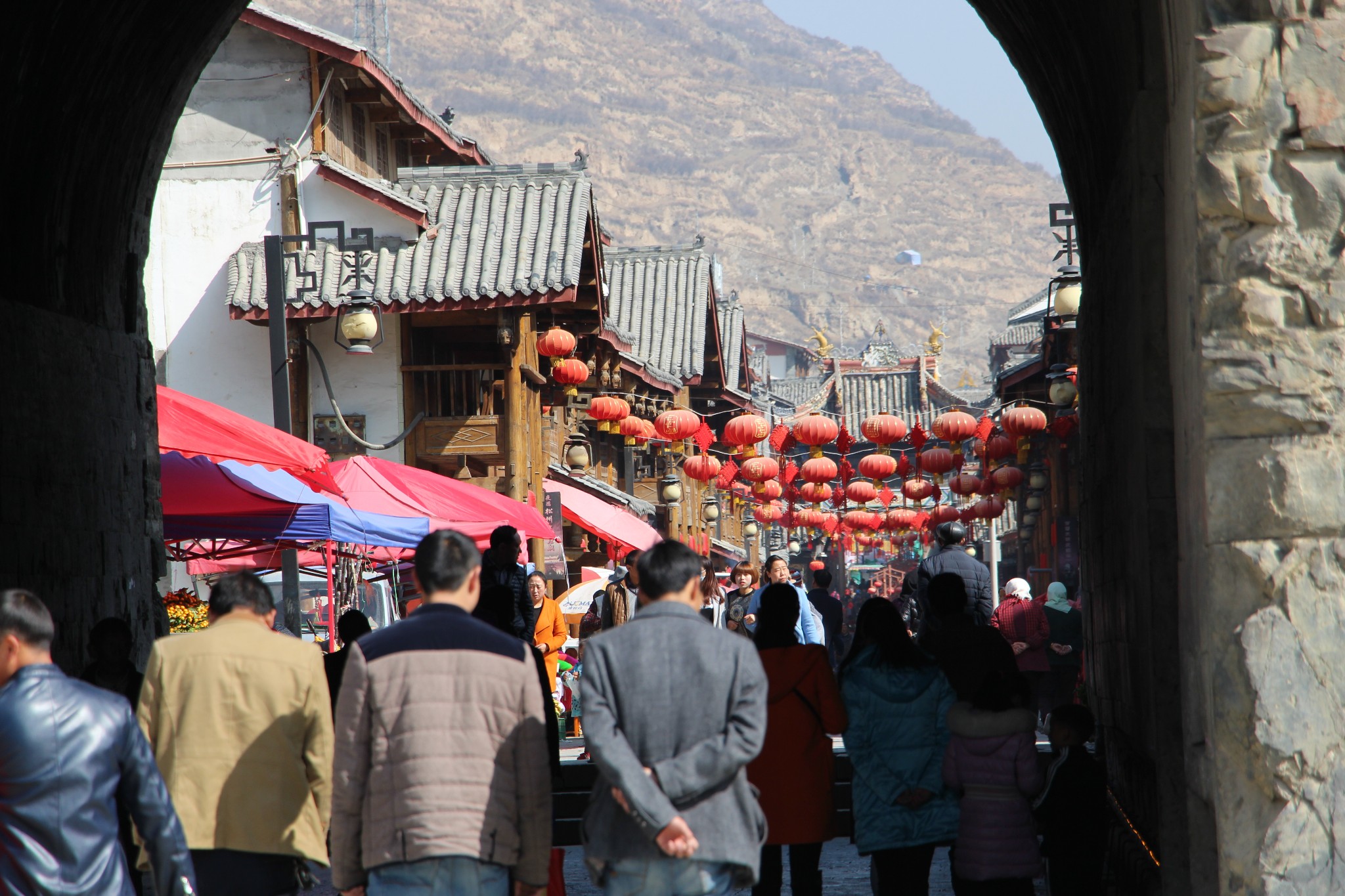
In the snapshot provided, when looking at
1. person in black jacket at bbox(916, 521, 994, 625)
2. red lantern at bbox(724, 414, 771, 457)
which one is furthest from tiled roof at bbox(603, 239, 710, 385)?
person in black jacket at bbox(916, 521, 994, 625)

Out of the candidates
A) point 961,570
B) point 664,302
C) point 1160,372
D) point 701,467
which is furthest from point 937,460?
point 1160,372

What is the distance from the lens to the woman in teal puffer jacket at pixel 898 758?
225 inches

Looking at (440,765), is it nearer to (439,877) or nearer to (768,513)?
(439,877)

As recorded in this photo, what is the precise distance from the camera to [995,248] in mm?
157250

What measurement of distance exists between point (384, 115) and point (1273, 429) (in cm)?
2087

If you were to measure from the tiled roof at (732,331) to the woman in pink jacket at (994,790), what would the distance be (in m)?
34.6

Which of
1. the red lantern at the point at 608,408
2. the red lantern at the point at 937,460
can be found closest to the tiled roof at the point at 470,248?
the red lantern at the point at 608,408

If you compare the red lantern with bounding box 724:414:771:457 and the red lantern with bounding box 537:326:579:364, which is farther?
the red lantern with bounding box 724:414:771:457

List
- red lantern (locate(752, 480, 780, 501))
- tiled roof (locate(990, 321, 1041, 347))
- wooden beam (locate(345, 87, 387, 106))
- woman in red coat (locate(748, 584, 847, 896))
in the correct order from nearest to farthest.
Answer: woman in red coat (locate(748, 584, 847, 896))
wooden beam (locate(345, 87, 387, 106))
red lantern (locate(752, 480, 780, 501))
tiled roof (locate(990, 321, 1041, 347))

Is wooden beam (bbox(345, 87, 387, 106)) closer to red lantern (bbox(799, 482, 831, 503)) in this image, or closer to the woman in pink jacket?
red lantern (bbox(799, 482, 831, 503))

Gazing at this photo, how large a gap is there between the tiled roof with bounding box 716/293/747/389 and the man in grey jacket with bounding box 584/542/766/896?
3609 centimetres

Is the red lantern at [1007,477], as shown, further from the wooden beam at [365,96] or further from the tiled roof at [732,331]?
the tiled roof at [732,331]

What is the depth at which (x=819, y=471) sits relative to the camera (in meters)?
25.7

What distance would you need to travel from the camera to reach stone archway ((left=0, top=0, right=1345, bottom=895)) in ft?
12.1
